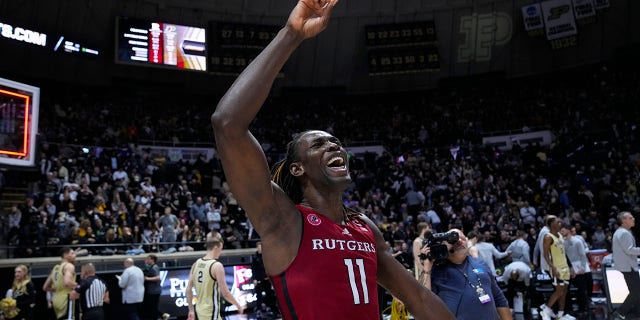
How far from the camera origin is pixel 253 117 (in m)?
1.89

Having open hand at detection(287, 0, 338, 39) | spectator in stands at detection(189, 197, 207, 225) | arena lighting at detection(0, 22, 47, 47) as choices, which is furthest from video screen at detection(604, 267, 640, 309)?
arena lighting at detection(0, 22, 47, 47)

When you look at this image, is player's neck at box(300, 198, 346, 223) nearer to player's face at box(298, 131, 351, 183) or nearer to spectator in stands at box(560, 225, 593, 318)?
player's face at box(298, 131, 351, 183)

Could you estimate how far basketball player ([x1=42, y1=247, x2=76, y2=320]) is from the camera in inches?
366

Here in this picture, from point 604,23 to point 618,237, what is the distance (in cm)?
1871

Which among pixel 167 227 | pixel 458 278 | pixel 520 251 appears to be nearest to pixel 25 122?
pixel 167 227

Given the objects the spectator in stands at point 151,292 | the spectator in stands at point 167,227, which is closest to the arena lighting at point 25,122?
the spectator in stands at point 151,292

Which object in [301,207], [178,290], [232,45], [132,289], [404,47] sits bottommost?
[178,290]

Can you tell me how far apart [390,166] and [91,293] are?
15936 mm

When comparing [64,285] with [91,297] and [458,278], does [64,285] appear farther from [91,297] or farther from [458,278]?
[458,278]

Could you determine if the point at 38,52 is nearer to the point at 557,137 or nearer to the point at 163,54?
the point at 163,54

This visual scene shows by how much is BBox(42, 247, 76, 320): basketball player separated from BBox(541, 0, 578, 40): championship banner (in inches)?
841

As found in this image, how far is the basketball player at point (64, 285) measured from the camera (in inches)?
366

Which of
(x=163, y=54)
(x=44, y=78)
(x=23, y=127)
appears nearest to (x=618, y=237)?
(x=23, y=127)

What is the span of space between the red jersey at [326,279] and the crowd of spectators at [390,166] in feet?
37.0
